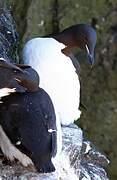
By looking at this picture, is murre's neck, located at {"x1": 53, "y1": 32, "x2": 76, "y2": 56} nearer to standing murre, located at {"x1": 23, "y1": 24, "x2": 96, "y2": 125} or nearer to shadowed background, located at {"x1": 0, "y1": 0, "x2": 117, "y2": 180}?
standing murre, located at {"x1": 23, "y1": 24, "x2": 96, "y2": 125}

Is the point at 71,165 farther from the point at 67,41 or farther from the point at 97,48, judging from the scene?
the point at 97,48

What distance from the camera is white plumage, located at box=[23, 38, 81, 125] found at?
252 centimetres

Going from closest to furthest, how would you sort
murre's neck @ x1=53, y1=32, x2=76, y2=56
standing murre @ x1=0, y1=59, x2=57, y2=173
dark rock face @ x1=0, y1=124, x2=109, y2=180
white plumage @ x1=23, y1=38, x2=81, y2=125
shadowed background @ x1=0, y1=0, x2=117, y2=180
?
standing murre @ x1=0, y1=59, x2=57, y2=173 < dark rock face @ x1=0, y1=124, x2=109, y2=180 < white plumage @ x1=23, y1=38, x2=81, y2=125 < murre's neck @ x1=53, y1=32, x2=76, y2=56 < shadowed background @ x1=0, y1=0, x2=117, y2=180

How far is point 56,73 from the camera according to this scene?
252 cm

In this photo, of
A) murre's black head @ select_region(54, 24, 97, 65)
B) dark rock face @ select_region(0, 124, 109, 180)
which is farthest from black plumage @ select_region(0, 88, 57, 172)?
murre's black head @ select_region(54, 24, 97, 65)

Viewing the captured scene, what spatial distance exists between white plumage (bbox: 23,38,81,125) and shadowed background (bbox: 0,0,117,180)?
1644mm

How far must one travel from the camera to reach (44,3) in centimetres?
443

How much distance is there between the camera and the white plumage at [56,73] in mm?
2518

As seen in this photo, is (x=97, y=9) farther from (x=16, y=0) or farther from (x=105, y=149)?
(x=105, y=149)

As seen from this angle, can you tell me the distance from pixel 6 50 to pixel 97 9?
183cm

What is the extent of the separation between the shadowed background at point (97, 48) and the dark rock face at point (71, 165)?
1.49m

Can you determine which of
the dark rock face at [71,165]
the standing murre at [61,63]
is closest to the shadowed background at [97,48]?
the dark rock face at [71,165]

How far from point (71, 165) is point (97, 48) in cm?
235

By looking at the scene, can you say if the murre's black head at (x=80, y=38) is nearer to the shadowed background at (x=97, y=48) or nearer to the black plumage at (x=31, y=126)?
the black plumage at (x=31, y=126)
